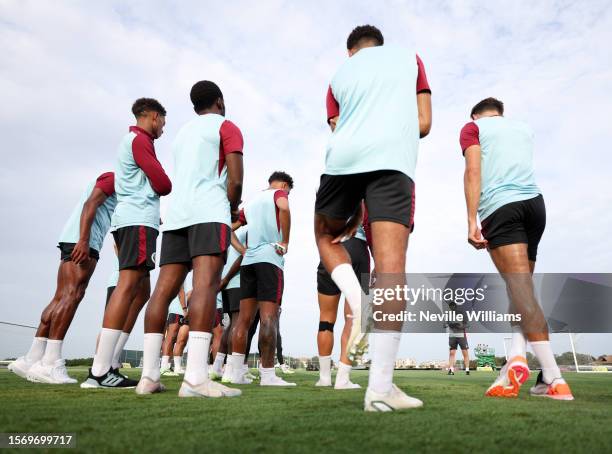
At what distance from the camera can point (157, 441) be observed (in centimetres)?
167

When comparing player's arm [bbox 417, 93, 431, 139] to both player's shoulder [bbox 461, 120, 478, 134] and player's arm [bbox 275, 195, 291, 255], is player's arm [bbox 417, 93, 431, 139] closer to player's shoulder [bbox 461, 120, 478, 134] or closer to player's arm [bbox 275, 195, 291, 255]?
player's shoulder [bbox 461, 120, 478, 134]

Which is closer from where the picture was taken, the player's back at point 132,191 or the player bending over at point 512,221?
the player bending over at point 512,221

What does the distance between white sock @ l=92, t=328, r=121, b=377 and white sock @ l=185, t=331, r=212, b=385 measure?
102 centimetres

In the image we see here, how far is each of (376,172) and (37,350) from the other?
4983 millimetres

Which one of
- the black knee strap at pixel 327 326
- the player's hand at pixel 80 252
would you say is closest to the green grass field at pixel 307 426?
the player's hand at pixel 80 252

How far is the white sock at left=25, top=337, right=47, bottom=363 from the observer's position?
18.2 feet

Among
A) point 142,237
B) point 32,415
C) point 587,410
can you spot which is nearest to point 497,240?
point 587,410

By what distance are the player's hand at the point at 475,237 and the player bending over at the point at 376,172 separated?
1331mm

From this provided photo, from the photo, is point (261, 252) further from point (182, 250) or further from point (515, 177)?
point (515, 177)

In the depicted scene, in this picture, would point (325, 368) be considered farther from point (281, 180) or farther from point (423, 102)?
point (423, 102)

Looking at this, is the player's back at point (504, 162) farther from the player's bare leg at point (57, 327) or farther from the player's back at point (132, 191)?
the player's bare leg at point (57, 327)

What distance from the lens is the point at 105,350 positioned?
13.2 ft

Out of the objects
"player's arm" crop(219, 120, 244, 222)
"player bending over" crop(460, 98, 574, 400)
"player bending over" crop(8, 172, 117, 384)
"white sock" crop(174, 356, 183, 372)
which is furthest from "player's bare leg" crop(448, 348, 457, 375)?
"player's arm" crop(219, 120, 244, 222)

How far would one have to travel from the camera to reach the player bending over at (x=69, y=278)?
16.7 ft
